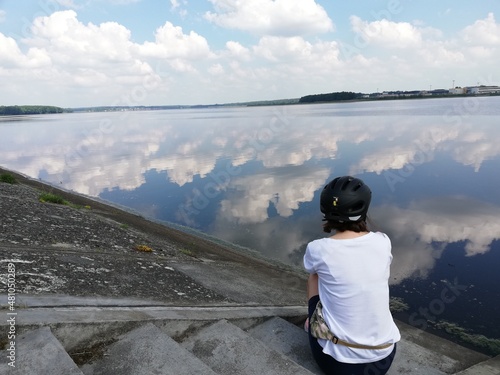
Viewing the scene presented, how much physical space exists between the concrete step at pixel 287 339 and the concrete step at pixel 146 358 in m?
1.09

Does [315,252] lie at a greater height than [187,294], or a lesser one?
greater

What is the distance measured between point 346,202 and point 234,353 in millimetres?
1892

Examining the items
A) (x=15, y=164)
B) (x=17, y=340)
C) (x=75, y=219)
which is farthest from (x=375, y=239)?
(x=15, y=164)

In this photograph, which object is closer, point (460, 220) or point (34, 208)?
point (34, 208)

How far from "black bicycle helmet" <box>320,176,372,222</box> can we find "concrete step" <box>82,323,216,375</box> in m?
1.77

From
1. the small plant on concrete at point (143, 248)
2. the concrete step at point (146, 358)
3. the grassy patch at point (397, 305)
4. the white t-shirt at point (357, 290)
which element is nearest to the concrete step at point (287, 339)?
the white t-shirt at point (357, 290)

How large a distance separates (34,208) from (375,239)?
363 inches

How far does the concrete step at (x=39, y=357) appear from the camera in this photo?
2908 millimetres

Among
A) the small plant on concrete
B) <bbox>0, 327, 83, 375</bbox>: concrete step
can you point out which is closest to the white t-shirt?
<bbox>0, 327, 83, 375</bbox>: concrete step

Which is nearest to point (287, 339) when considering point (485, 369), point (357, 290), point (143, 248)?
point (357, 290)

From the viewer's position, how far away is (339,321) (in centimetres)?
338

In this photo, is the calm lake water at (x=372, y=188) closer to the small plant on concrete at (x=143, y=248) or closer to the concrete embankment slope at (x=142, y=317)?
the concrete embankment slope at (x=142, y=317)

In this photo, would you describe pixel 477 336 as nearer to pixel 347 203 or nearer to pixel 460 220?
pixel 347 203

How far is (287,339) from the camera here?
4523mm
